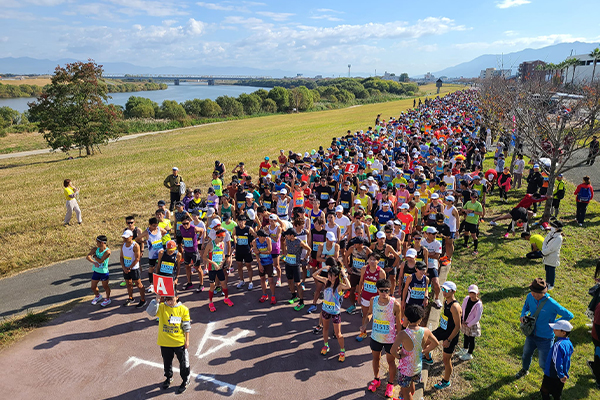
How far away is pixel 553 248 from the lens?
800cm

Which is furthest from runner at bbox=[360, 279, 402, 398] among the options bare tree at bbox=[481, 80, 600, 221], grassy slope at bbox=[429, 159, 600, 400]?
bare tree at bbox=[481, 80, 600, 221]

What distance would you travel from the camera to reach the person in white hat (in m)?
5.49

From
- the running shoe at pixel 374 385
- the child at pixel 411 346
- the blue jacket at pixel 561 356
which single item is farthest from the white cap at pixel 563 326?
the running shoe at pixel 374 385

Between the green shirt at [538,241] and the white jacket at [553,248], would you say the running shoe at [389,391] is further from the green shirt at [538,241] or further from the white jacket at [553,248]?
the green shirt at [538,241]

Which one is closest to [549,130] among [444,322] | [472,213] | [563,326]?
[472,213]

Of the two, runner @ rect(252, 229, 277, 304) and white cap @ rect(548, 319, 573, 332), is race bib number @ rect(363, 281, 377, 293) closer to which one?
runner @ rect(252, 229, 277, 304)

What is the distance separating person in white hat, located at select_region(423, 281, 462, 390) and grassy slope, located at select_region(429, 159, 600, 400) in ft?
0.98

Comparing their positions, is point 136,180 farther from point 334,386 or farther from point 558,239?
point 558,239

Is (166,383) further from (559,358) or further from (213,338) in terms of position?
(559,358)

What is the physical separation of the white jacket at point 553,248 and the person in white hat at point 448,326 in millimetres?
4119

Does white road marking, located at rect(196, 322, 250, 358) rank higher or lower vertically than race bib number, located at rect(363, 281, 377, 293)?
lower

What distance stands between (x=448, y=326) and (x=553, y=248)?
429 cm

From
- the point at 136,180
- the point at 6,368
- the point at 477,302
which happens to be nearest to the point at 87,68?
the point at 136,180

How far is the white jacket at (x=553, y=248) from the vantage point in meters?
7.98
